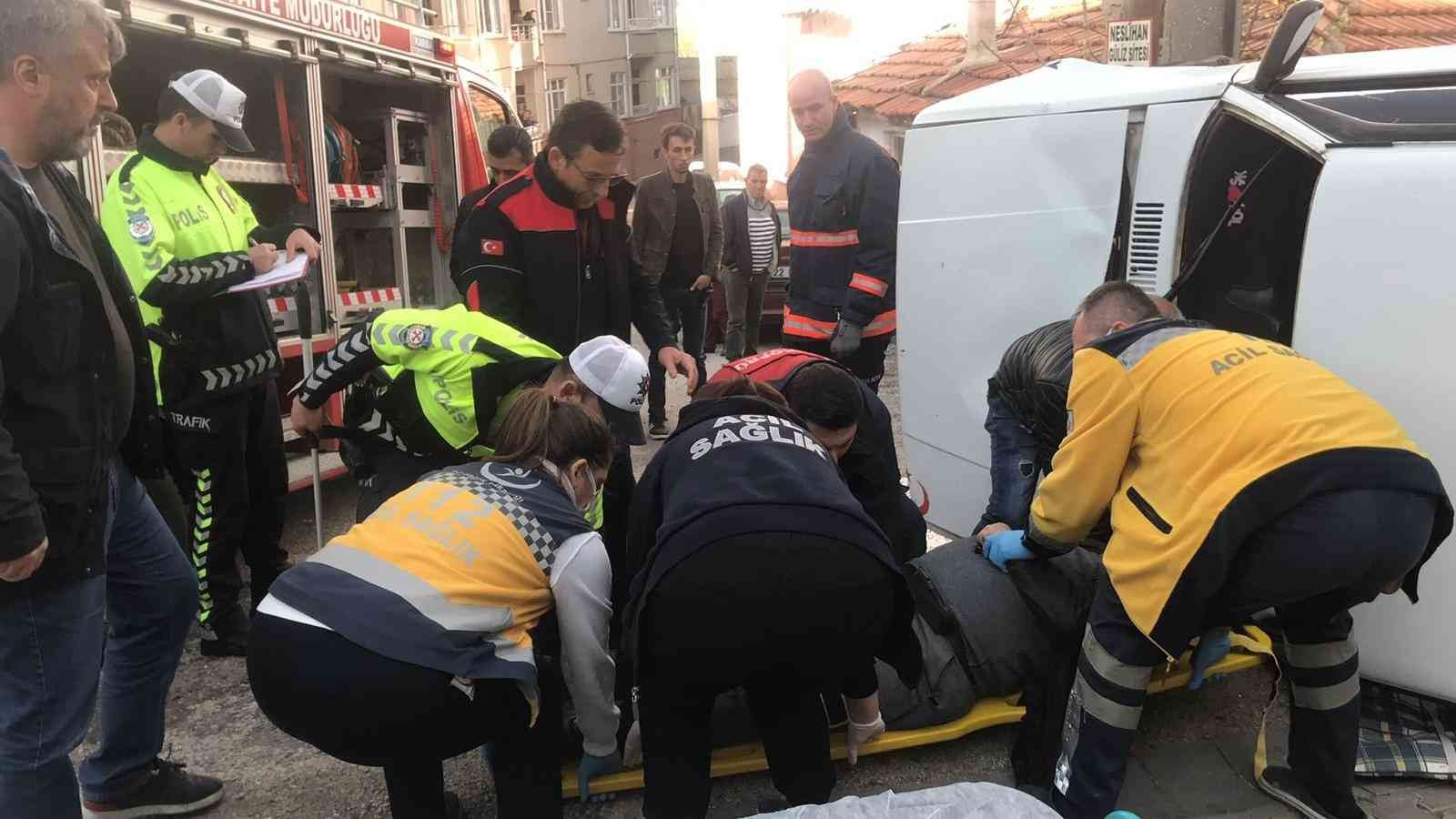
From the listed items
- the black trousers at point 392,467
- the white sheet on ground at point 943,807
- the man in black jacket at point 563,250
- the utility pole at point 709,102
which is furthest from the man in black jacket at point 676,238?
the utility pole at point 709,102

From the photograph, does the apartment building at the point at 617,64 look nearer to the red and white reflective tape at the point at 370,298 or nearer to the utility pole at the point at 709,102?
the utility pole at the point at 709,102

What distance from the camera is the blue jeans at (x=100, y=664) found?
6.32 ft

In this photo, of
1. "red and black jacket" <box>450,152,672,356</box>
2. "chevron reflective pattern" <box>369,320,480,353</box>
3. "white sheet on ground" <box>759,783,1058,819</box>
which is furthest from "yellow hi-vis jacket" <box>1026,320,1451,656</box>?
"red and black jacket" <box>450,152,672,356</box>

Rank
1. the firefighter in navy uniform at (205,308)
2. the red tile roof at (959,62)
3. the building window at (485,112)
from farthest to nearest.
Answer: the red tile roof at (959,62) → the building window at (485,112) → the firefighter in navy uniform at (205,308)

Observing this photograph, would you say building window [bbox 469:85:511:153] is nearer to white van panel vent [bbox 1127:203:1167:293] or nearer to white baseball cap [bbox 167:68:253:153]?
white baseball cap [bbox 167:68:253:153]

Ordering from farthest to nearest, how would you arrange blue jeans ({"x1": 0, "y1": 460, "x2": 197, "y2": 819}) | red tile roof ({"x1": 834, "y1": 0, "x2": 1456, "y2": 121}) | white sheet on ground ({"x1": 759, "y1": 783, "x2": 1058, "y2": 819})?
1. red tile roof ({"x1": 834, "y1": 0, "x2": 1456, "y2": 121})
2. blue jeans ({"x1": 0, "y1": 460, "x2": 197, "y2": 819})
3. white sheet on ground ({"x1": 759, "y1": 783, "x2": 1058, "y2": 819})

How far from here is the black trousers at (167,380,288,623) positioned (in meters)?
3.38

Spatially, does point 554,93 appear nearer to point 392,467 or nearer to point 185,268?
point 185,268

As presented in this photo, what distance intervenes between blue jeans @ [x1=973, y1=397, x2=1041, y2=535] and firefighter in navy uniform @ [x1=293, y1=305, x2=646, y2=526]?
3.81 ft

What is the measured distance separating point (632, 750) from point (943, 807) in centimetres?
125

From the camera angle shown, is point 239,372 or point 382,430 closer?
point 382,430

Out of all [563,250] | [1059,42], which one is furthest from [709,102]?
[563,250]

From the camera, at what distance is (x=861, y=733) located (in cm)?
270

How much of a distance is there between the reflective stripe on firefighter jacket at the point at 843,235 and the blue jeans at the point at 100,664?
111 inches
